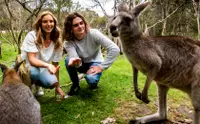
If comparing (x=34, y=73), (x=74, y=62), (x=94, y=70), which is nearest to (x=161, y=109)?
(x=94, y=70)

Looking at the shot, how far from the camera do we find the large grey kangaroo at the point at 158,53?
3486 millimetres

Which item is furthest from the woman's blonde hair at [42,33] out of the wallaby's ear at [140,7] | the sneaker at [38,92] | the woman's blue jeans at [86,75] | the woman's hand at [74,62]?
the wallaby's ear at [140,7]

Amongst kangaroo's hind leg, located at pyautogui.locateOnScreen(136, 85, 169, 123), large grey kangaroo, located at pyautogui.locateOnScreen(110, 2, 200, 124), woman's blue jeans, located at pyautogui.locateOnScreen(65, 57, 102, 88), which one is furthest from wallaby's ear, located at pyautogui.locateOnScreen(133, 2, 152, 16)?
woman's blue jeans, located at pyautogui.locateOnScreen(65, 57, 102, 88)

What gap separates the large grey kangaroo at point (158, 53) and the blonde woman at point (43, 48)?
3.95 ft

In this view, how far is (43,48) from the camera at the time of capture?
4.37 meters

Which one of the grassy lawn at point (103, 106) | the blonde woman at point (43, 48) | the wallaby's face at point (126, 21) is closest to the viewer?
the wallaby's face at point (126, 21)

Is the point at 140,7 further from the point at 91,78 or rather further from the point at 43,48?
the point at 43,48

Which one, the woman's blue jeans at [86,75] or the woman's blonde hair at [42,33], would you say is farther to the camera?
the woman's blue jeans at [86,75]

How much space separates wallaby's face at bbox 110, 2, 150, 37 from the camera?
134 inches

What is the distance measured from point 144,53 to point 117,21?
21.2 inches

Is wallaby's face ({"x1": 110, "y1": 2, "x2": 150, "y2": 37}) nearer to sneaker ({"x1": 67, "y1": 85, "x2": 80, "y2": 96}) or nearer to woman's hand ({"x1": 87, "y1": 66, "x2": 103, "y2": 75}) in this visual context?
woman's hand ({"x1": 87, "y1": 66, "x2": 103, "y2": 75})

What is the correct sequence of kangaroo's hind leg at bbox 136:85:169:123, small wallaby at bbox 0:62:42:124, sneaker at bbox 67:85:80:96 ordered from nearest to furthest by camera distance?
small wallaby at bbox 0:62:42:124, kangaroo's hind leg at bbox 136:85:169:123, sneaker at bbox 67:85:80:96

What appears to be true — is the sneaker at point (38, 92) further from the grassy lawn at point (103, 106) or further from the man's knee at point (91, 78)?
the man's knee at point (91, 78)

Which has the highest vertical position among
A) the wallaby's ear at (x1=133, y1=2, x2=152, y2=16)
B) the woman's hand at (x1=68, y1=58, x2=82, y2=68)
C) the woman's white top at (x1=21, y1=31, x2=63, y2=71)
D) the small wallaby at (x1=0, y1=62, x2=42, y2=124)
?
the wallaby's ear at (x1=133, y1=2, x2=152, y2=16)
